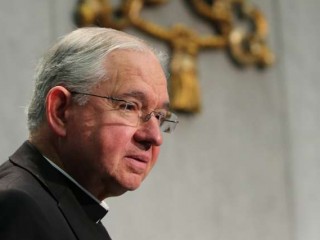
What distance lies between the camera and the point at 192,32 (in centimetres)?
343

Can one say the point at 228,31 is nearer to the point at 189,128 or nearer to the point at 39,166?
the point at 189,128

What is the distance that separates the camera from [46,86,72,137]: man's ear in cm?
163

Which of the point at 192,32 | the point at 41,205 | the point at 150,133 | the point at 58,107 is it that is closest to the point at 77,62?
the point at 58,107

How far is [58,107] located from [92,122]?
A: 0.08 meters

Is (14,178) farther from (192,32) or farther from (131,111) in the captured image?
(192,32)

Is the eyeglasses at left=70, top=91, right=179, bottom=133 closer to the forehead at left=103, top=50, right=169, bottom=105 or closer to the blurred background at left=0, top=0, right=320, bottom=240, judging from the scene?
the forehead at left=103, top=50, right=169, bottom=105

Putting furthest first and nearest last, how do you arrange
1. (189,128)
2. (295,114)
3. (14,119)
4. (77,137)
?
(295,114)
(189,128)
(14,119)
(77,137)

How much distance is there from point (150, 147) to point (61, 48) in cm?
26

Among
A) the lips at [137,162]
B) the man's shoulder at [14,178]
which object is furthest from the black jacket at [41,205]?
the lips at [137,162]

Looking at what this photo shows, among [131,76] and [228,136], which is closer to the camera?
[131,76]

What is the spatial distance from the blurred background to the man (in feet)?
4.11

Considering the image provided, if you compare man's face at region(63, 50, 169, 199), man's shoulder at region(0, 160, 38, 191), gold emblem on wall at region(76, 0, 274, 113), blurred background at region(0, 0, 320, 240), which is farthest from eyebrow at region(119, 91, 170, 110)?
gold emblem on wall at region(76, 0, 274, 113)

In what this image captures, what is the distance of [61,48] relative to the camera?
164 centimetres

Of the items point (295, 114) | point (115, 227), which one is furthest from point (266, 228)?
point (115, 227)
